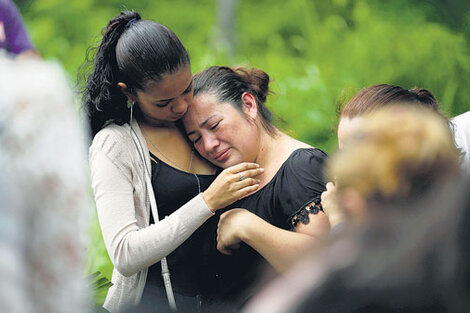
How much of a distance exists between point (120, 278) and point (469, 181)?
1577 millimetres

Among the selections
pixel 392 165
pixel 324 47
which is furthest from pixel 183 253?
pixel 324 47

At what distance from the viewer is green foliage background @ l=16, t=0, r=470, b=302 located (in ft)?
17.5

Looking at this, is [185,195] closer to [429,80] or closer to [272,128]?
[272,128]

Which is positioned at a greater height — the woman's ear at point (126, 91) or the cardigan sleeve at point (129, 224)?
the woman's ear at point (126, 91)

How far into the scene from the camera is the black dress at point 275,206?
2340 millimetres

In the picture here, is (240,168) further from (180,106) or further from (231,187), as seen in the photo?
(180,106)

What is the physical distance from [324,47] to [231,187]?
4.23 meters

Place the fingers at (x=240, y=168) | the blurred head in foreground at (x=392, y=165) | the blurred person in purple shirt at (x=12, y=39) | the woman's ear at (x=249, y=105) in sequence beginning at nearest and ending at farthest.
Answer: the blurred head in foreground at (x=392, y=165), the blurred person in purple shirt at (x=12, y=39), the fingers at (x=240, y=168), the woman's ear at (x=249, y=105)

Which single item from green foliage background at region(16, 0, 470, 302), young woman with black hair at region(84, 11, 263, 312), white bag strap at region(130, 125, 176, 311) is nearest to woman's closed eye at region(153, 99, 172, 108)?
young woman with black hair at region(84, 11, 263, 312)

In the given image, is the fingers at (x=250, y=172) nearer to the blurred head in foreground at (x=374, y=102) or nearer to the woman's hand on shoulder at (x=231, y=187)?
the woman's hand on shoulder at (x=231, y=187)

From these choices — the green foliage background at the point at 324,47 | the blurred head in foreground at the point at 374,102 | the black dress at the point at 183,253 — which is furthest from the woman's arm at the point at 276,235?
the green foliage background at the point at 324,47

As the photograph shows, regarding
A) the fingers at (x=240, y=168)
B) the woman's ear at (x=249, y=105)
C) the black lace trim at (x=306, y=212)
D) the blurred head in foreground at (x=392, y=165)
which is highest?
the blurred head in foreground at (x=392, y=165)

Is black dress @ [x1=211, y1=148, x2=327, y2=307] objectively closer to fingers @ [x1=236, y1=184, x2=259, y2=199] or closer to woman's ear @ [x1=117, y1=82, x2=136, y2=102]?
fingers @ [x1=236, y1=184, x2=259, y2=199]

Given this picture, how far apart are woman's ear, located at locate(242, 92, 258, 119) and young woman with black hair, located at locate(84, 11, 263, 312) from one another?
241 mm
